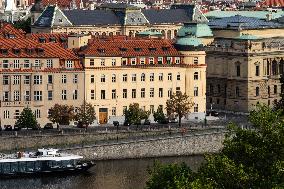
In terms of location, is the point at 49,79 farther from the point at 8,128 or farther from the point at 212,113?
the point at 212,113

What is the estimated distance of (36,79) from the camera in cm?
12719

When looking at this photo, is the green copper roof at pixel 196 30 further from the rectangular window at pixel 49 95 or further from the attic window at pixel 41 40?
the rectangular window at pixel 49 95

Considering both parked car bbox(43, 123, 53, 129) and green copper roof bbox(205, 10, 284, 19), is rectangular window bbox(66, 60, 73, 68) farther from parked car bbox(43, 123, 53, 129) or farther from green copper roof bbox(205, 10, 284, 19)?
green copper roof bbox(205, 10, 284, 19)

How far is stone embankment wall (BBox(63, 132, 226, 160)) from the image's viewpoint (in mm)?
114812

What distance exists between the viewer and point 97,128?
123312mm

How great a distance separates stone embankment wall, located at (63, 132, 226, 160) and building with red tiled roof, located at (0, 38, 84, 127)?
40.0ft

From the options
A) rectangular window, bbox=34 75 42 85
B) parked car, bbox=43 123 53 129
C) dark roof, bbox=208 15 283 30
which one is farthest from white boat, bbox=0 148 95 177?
dark roof, bbox=208 15 283 30

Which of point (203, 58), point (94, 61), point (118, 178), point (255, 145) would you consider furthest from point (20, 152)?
point (255, 145)

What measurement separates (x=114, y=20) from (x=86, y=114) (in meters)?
48.6

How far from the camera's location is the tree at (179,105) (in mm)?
128875

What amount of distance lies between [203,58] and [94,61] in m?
10.8

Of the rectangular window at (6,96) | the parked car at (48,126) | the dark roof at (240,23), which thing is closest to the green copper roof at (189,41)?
the dark roof at (240,23)

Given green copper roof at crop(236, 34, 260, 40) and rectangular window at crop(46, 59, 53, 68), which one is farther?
green copper roof at crop(236, 34, 260, 40)

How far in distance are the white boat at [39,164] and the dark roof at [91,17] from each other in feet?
194
